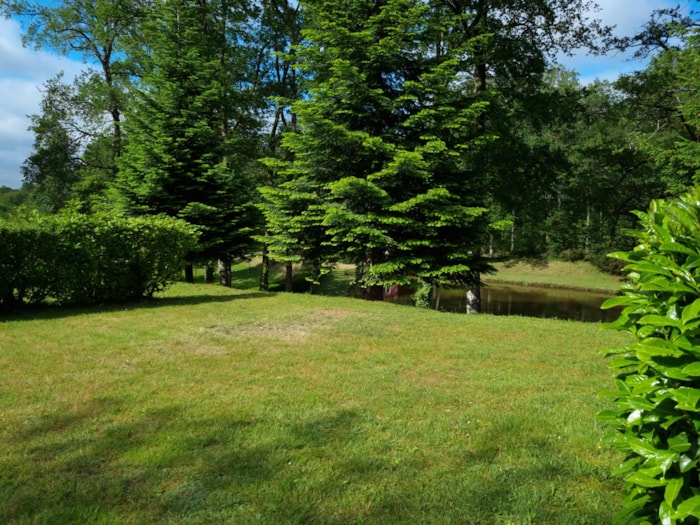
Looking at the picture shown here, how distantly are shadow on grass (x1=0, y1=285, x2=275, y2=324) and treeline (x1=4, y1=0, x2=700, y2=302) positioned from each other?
2291mm

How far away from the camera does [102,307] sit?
7848mm

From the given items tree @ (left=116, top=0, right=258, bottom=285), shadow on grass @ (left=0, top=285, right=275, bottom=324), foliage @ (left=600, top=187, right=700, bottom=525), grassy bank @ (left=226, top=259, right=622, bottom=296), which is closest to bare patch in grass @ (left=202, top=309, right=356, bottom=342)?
shadow on grass @ (left=0, top=285, right=275, bottom=324)

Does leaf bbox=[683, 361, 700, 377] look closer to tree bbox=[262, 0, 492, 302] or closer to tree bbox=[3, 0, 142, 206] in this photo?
tree bbox=[262, 0, 492, 302]

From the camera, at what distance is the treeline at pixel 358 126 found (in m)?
10.3

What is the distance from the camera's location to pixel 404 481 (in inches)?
98.7

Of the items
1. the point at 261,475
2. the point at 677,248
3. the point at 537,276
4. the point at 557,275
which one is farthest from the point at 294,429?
the point at 557,275

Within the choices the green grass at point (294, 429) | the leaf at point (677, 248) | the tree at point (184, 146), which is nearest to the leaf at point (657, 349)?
the leaf at point (677, 248)

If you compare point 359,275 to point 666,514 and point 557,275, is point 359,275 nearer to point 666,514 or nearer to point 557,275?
point 666,514

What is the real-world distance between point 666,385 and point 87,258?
867 centimetres

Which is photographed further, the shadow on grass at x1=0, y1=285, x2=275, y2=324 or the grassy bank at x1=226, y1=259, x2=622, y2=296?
the grassy bank at x1=226, y1=259, x2=622, y2=296

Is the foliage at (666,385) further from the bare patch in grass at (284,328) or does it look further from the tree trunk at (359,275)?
the tree trunk at (359,275)

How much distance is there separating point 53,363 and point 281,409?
2844 mm

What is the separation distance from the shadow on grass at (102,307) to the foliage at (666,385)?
25.8 ft

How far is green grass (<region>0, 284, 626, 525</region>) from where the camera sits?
2.28 m
